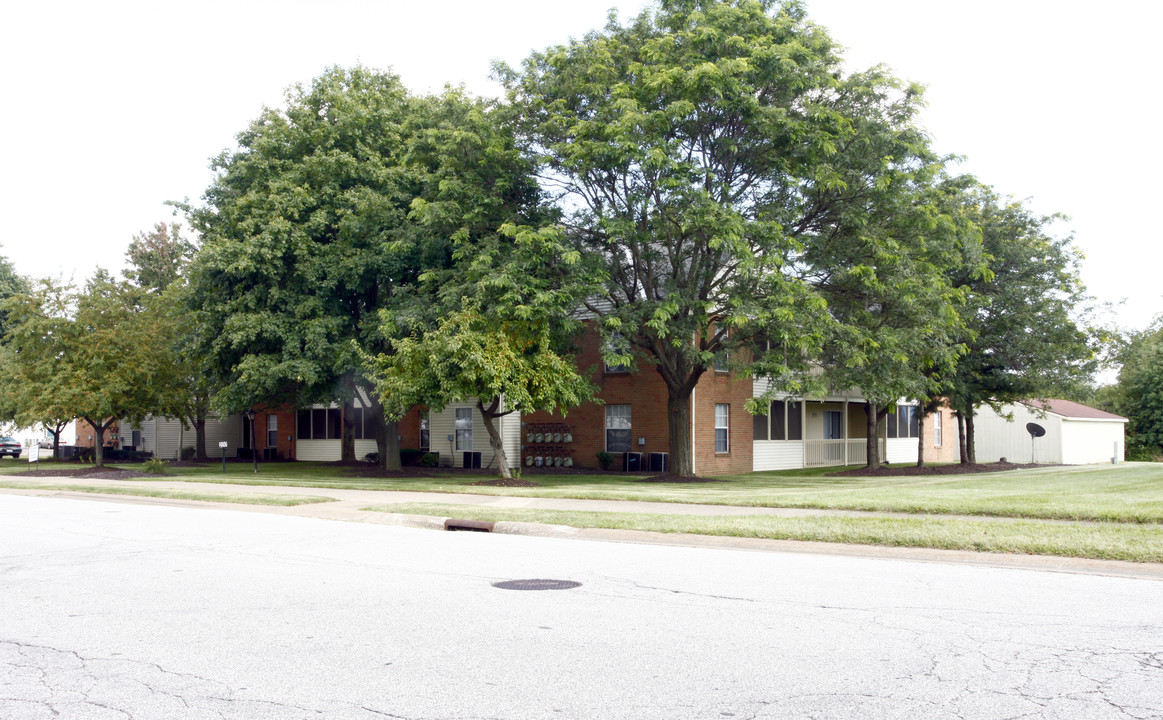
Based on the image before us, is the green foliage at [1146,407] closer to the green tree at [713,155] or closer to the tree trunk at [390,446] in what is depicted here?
the green tree at [713,155]

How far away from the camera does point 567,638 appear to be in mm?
6973

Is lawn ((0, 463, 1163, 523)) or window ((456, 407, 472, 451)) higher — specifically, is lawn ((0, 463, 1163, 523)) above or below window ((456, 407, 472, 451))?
below

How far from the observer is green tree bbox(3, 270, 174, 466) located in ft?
102

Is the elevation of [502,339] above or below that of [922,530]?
above

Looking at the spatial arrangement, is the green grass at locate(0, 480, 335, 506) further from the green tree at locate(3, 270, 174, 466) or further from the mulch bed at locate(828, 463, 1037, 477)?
the mulch bed at locate(828, 463, 1037, 477)

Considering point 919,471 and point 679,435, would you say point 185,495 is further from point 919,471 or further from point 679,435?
point 919,471

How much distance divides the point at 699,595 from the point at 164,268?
5048 centimetres

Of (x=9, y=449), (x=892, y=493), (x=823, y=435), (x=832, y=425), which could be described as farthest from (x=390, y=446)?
(x=9, y=449)

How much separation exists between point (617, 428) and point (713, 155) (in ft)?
40.3

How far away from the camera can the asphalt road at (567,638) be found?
5.39 meters

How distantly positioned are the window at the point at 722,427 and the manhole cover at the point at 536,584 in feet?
79.0

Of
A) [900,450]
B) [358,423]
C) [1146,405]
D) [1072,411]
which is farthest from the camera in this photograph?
[1146,405]

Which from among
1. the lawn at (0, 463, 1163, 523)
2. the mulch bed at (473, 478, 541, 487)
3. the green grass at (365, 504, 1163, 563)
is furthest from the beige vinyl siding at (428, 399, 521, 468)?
the green grass at (365, 504, 1163, 563)

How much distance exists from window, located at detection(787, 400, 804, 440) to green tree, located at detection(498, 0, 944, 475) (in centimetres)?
1176
